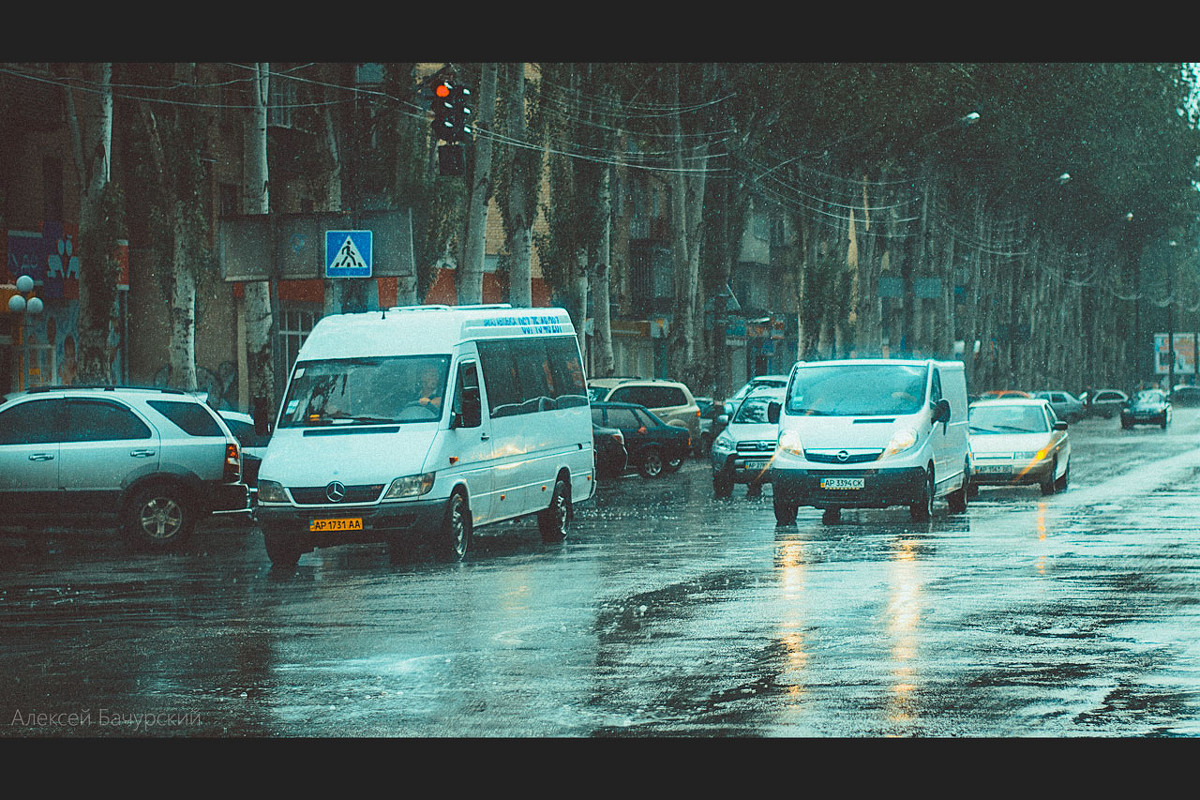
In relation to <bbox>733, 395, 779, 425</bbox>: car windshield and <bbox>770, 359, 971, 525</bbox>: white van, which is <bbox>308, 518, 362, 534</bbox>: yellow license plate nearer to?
<bbox>770, 359, 971, 525</bbox>: white van

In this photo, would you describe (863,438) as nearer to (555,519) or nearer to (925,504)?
(925,504)

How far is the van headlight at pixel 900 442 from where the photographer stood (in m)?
21.6

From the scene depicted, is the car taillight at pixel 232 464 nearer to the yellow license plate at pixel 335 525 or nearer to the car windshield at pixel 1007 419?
the yellow license plate at pixel 335 525

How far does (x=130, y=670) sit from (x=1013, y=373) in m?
86.8

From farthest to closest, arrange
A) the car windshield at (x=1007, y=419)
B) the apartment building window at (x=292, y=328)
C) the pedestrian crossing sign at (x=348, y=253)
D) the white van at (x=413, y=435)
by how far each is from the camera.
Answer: the apartment building window at (x=292, y=328)
the car windshield at (x=1007, y=419)
the pedestrian crossing sign at (x=348, y=253)
the white van at (x=413, y=435)

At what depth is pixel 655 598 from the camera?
14.1 meters

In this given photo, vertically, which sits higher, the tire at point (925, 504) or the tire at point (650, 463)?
the tire at point (925, 504)

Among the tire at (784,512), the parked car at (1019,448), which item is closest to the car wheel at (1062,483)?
the parked car at (1019,448)

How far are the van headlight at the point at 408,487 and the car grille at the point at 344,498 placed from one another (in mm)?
119

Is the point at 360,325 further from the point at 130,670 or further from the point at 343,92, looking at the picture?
the point at 343,92

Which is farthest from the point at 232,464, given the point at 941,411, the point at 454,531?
the point at 941,411

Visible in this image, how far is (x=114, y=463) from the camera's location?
756 inches

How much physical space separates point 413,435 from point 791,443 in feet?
19.3

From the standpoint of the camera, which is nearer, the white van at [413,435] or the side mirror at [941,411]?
the white van at [413,435]
